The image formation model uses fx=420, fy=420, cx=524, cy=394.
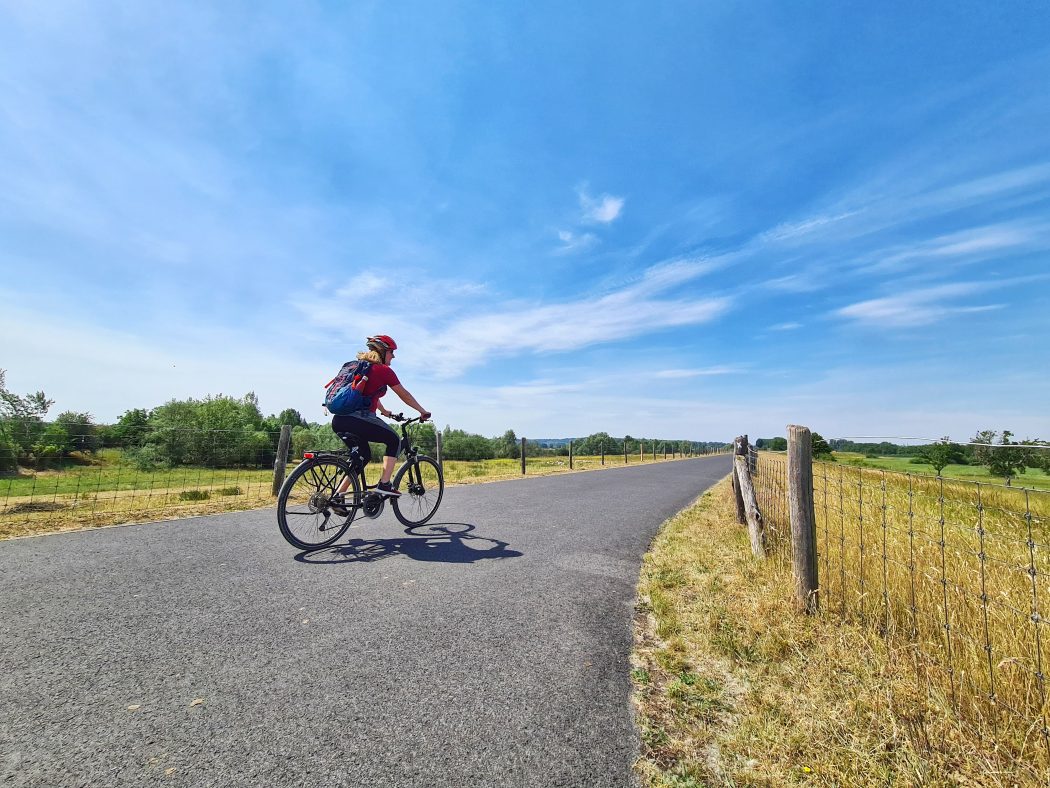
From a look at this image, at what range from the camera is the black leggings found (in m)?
4.98

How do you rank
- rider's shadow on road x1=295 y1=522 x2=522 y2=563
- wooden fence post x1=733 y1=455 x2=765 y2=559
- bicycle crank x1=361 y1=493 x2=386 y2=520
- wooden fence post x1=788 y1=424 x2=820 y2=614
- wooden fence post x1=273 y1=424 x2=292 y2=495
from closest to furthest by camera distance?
wooden fence post x1=788 y1=424 x2=820 y2=614, rider's shadow on road x1=295 y1=522 x2=522 y2=563, wooden fence post x1=733 y1=455 x2=765 y2=559, bicycle crank x1=361 y1=493 x2=386 y2=520, wooden fence post x1=273 y1=424 x2=292 y2=495

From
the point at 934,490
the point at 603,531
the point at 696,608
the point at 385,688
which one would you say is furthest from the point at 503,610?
the point at 934,490

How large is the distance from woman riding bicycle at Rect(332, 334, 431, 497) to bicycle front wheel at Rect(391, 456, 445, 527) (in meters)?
0.28

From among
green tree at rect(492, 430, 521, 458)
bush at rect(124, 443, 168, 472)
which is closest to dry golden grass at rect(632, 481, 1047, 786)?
bush at rect(124, 443, 168, 472)

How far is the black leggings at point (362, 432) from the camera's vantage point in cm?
498

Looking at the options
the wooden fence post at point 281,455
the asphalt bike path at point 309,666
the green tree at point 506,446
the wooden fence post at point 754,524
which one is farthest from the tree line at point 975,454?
the green tree at point 506,446

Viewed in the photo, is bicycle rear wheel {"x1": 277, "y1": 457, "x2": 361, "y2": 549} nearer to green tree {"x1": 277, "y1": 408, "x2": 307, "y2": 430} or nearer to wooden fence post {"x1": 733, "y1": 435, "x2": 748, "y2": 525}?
wooden fence post {"x1": 733, "y1": 435, "x2": 748, "y2": 525}

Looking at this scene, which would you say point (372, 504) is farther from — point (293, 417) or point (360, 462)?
point (293, 417)

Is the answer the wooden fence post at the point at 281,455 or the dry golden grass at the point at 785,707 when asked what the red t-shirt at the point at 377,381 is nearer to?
the dry golden grass at the point at 785,707

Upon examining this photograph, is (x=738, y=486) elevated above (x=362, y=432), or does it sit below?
below

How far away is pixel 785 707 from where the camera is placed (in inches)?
86.3

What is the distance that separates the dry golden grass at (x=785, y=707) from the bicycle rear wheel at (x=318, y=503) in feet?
11.7

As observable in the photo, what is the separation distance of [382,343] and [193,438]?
118ft

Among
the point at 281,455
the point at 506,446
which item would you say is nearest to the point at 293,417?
the point at 506,446
